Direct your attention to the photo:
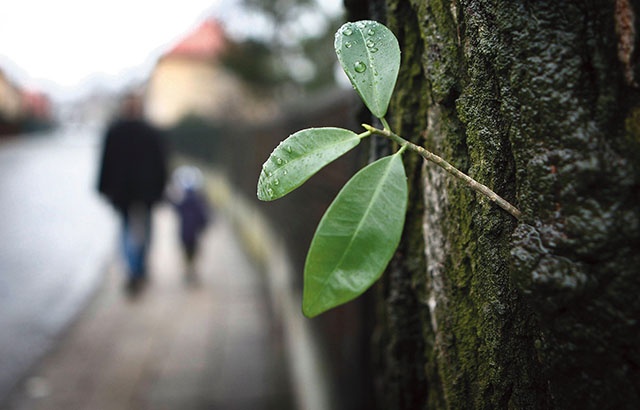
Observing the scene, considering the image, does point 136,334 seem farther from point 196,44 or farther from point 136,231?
point 196,44

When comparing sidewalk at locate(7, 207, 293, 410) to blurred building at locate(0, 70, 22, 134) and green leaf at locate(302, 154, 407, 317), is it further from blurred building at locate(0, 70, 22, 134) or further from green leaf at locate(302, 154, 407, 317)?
blurred building at locate(0, 70, 22, 134)

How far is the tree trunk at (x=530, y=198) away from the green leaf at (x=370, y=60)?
0.40 feet

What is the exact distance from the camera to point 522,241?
0.59 meters

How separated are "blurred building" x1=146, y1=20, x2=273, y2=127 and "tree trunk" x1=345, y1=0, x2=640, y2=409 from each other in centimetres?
985

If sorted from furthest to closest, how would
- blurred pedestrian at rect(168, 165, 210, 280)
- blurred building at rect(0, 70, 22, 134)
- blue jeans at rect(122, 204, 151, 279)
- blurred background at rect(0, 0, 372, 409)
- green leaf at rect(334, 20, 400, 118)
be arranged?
blurred building at rect(0, 70, 22, 134) → blurred pedestrian at rect(168, 165, 210, 280) → blue jeans at rect(122, 204, 151, 279) → blurred background at rect(0, 0, 372, 409) → green leaf at rect(334, 20, 400, 118)

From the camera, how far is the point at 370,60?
2.11ft

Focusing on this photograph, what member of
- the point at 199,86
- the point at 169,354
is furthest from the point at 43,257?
the point at 199,86

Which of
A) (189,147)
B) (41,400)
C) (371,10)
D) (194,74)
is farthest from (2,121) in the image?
(371,10)

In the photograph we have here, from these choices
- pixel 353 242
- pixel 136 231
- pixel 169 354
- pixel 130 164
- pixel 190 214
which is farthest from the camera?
pixel 190 214

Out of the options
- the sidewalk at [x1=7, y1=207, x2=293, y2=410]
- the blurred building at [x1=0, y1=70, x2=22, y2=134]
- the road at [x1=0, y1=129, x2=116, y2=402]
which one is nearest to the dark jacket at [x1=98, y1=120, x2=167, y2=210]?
the sidewalk at [x1=7, y1=207, x2=293, y2=410]

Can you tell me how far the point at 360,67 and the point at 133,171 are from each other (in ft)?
15.9

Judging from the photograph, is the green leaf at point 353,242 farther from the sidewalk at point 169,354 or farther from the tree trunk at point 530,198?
the sidewalk at point 169,354

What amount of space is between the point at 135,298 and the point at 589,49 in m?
5.69

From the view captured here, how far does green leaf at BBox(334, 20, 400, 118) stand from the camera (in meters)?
0.62
